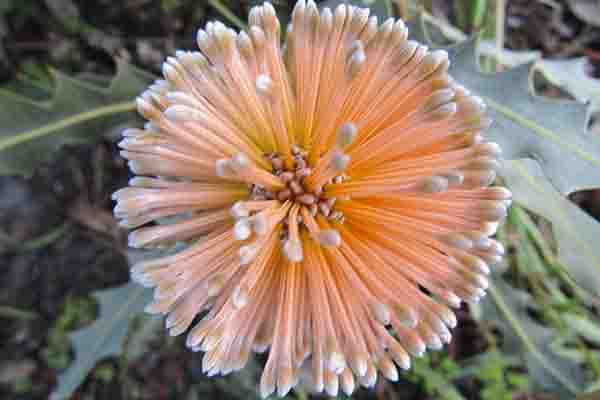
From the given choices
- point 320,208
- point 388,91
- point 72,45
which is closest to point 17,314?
point 72,45

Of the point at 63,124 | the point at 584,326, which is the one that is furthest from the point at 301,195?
the point at 584,326

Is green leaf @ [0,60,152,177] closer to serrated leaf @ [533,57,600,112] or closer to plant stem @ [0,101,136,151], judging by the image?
plant stem @ [0,101,136,151]

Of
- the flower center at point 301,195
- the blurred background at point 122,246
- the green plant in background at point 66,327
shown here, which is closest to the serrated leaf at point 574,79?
the blurred background at point 122,246

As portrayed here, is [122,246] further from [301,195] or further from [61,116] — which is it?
[301,195]

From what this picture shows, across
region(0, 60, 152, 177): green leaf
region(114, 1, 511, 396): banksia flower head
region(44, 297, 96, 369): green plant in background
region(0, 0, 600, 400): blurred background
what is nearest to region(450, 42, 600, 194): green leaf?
region(114, 1, 511, 396): banksia flower head

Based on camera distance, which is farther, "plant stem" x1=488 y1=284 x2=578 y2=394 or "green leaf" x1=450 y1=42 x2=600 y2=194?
"plant stem" x1=488 y1=284 x2=578 y2=394

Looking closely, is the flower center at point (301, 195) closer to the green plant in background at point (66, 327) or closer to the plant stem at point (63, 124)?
the plant stem at point (63, 124)
